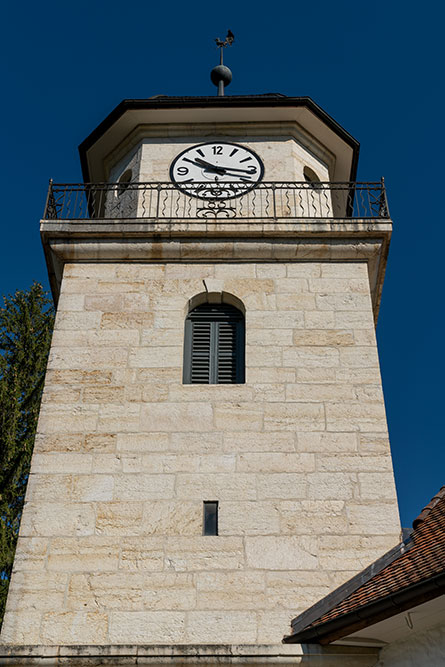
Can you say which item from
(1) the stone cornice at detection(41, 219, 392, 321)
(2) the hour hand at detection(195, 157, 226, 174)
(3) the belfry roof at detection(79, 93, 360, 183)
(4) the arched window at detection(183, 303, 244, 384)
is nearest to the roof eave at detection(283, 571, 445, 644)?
(4) the arched window at detection(183, 303, 244, 384)

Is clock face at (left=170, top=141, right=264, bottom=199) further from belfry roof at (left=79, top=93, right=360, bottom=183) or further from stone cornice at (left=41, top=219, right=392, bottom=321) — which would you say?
stone cornice at (left=41, top=219, right=392, bottom=321)

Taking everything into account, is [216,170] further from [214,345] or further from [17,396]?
[17,396]

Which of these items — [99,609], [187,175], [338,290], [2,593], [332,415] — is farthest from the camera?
[2,593]

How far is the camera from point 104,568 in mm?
8852

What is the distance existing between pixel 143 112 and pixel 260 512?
23.3 ft

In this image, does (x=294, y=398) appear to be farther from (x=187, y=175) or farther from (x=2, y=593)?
(x=2, y=593)

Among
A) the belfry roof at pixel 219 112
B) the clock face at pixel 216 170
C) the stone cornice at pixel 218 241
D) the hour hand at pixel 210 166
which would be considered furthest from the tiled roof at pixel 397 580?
the belfry roof at pixel 219 112

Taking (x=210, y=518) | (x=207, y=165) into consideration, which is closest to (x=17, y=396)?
(x=207, y=165)

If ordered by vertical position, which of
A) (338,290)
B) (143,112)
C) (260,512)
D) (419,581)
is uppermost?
(143,112)

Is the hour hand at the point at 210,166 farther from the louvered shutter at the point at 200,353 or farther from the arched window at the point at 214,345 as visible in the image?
the louvered shutter at the point at 200,353

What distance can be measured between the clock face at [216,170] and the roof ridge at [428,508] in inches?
200

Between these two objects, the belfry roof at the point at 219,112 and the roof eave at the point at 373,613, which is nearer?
the roof eave at the point at 373,613

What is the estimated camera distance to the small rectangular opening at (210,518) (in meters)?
9.15

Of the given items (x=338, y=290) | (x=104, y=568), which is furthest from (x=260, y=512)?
(x=338, y=290)
